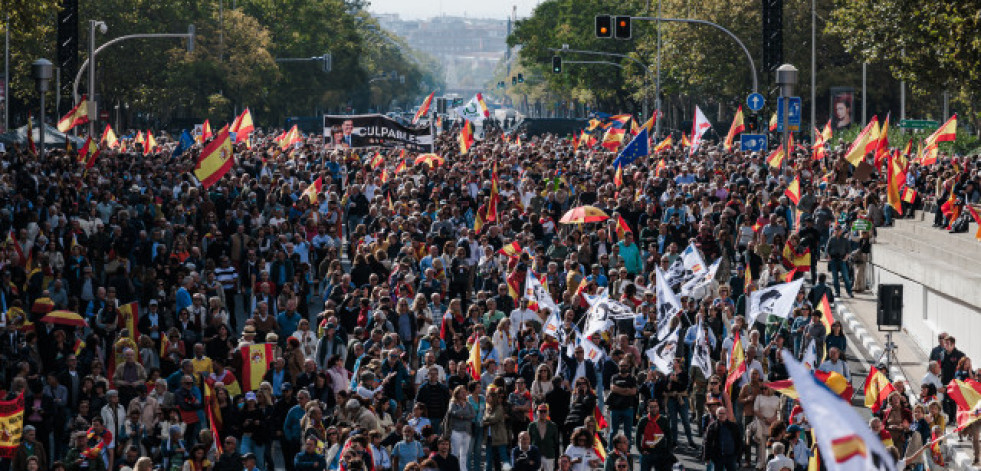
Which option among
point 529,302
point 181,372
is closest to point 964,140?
point 529,302

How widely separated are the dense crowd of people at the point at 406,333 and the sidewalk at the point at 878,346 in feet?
1.20

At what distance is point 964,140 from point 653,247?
37109 millimetres

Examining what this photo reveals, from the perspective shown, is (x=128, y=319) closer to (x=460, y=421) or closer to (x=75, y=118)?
(x=460, y=421)

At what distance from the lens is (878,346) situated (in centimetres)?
2131

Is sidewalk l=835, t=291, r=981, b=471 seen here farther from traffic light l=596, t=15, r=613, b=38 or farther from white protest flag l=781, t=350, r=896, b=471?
traffic light l=596, t=15, r=613, b=38

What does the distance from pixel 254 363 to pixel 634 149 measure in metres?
16.5

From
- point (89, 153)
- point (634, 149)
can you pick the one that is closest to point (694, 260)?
point (634, 149)

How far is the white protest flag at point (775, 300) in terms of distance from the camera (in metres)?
17.3

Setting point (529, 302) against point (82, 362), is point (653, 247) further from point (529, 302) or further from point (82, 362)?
point (82, 362)

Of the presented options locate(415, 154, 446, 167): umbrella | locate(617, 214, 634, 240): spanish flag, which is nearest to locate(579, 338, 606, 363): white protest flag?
locate(617, 214, 634, 240): spanish flag

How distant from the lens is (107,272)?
833 inches

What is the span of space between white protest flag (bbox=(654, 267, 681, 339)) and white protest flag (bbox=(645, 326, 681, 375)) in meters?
0.25

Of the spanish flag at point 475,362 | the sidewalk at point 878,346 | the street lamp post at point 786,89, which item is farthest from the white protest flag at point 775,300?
the street lamp post at point 786,89

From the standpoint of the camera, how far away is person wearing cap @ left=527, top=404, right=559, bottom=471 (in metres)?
14.0
